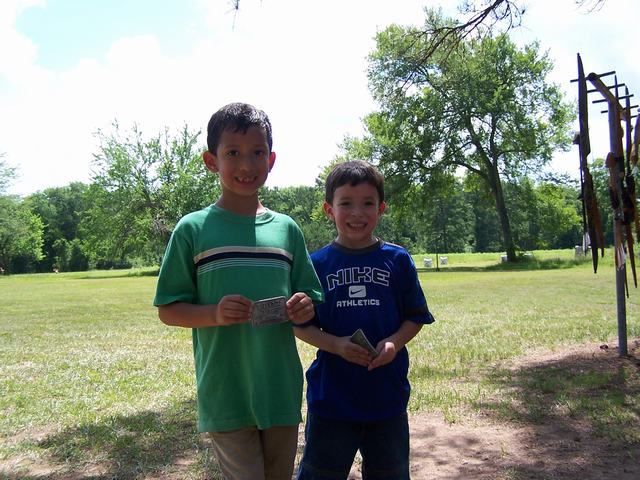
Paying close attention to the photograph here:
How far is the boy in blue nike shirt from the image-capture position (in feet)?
7.15

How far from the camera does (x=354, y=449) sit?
2213 millimetres

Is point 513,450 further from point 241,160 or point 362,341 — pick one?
point 241,160

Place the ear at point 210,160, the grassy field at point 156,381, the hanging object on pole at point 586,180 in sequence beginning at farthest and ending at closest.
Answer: the hanging object on pole at point 586,180
the grassy field at point 156,381
the ear at point 210,160

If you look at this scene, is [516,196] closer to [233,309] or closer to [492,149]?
[492,149]

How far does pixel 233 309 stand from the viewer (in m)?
1.75

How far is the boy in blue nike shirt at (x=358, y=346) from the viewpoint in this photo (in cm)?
218

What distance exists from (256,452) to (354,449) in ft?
1.55

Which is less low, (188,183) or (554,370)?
(188,183)

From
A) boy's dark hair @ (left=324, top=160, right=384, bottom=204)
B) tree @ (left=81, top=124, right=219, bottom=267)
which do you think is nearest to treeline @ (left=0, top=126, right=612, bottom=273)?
tree @ (left=81, top=124, right=219, bottom=267)

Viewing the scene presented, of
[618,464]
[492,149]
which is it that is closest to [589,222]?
[618,464]

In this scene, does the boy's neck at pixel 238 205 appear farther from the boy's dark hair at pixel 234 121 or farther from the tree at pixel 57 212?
the tree at pixel 57 212

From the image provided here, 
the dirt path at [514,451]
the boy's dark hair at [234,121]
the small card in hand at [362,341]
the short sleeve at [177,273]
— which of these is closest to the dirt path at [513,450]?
the dirt path at [514,451]

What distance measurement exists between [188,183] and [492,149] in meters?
23.2

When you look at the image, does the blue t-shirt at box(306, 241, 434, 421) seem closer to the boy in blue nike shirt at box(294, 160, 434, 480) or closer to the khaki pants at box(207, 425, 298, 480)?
the boy in blue nike shirt at box(294, 160, 434, 480)
